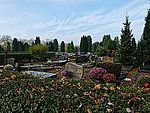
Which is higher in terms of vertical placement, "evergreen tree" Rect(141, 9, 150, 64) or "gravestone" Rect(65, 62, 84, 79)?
"evergreen tree" Rect(141, 9, 150, 64)

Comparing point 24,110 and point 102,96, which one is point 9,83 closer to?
point 24,110

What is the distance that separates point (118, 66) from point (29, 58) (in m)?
20.9

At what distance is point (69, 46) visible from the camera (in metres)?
63.4

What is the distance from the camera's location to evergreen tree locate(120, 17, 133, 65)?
24375 mm

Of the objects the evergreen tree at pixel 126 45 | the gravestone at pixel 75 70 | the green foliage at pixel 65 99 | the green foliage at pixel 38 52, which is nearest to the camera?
the green foliage at pixel 65 99

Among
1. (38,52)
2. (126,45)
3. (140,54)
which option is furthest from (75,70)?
(38,52)

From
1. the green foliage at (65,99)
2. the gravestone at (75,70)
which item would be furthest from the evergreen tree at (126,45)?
the green foliage at (65,99)

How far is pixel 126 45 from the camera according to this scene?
2480 cm

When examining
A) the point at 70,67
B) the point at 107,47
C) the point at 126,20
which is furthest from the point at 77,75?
the point at 107,47

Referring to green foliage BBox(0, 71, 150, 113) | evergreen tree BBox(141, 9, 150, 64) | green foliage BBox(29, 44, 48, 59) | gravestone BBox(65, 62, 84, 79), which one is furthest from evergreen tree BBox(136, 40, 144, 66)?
green foliage BBox(0, 71, 150, 113)

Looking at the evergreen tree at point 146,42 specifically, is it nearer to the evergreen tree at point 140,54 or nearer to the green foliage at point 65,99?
the evergreen tree at point 140,54

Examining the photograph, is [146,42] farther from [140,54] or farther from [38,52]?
[38,52]

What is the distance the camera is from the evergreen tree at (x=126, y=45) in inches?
960

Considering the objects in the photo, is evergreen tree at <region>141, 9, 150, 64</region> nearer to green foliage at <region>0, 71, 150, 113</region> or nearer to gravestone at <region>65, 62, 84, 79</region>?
gravestone at <region>65, 62, 84, 79</region>
